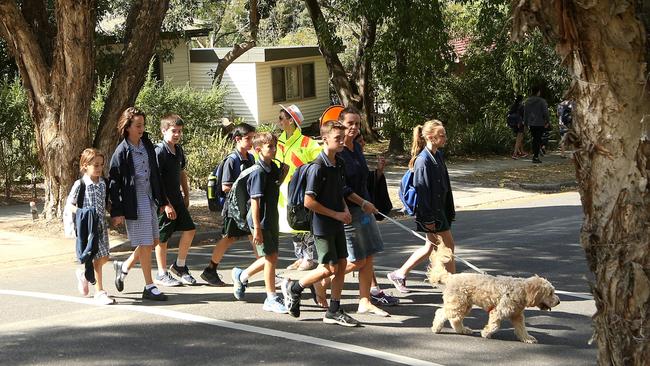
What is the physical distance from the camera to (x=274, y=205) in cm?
892

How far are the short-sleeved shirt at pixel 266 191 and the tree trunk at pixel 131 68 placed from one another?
5.61m

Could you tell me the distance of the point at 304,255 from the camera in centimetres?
1099

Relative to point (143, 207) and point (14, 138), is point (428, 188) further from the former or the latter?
point (14, 138)

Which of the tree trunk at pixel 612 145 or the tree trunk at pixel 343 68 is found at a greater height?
the tree trunk at pixel 343 68

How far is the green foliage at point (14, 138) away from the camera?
16.6m

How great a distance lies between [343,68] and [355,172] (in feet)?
57.6

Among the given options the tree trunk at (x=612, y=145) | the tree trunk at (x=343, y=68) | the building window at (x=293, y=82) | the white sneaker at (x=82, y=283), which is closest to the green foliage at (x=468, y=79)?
the tree trunk at (x=343, y=68)

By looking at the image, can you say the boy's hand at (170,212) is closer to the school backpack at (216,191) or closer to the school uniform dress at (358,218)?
the school backpack at (216,191)

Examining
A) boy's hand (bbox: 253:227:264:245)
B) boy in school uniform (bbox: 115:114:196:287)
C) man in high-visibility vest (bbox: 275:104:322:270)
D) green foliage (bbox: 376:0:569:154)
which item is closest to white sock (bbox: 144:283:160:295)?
boy in school uniform (bbox: 115:114:196:287)

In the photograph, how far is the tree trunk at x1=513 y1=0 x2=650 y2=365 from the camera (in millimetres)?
4098

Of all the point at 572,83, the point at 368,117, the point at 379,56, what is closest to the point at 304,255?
the point at 572,83

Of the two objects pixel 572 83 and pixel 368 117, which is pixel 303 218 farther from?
pixel 368 117

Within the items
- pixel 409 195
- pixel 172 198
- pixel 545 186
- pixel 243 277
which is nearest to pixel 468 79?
pixel 545 186

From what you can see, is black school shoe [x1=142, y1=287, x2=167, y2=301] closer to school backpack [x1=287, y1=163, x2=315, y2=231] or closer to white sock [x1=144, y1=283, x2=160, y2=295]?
white sock [x1=144, y1=283, x2=160, y2=295]
